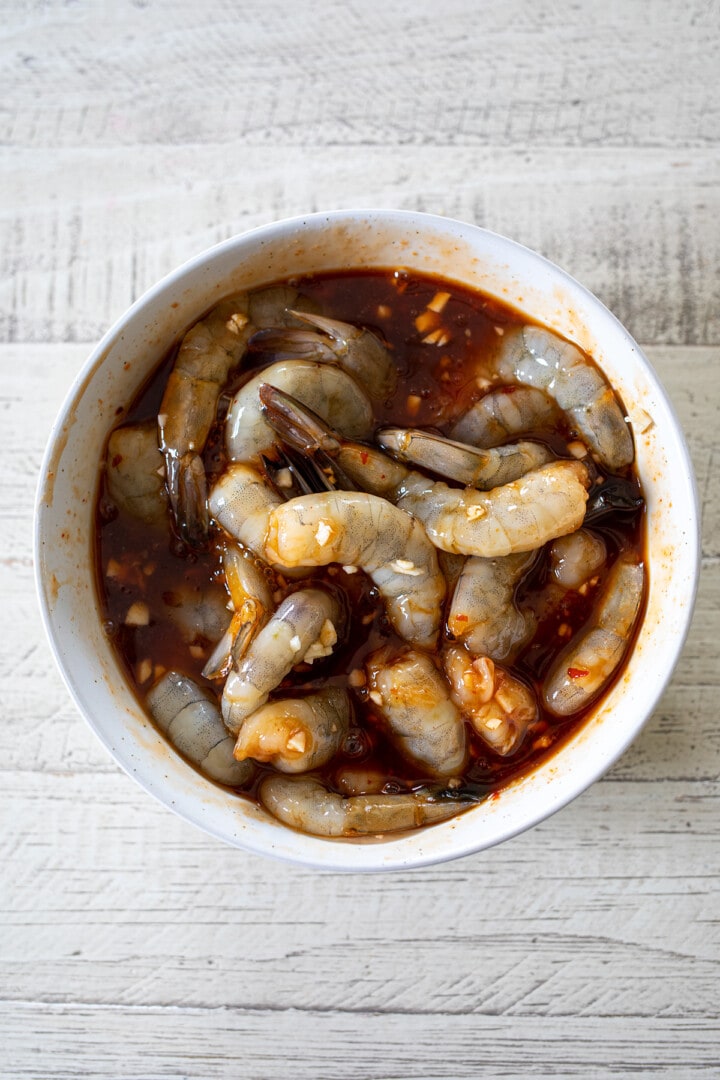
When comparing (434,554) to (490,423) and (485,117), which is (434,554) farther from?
(485,117)

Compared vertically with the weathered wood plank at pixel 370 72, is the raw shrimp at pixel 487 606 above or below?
below

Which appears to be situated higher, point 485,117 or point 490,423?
point 485,117

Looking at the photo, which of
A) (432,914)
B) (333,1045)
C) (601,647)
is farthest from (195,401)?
(333,1045)

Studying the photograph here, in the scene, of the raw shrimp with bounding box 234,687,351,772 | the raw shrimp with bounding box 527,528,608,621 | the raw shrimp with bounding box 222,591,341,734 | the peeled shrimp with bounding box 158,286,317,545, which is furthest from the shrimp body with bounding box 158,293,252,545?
the raw shrimp with bounding box 527,528,608,621

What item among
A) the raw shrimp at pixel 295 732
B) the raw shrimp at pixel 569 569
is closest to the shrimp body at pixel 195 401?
the raw shrimp at pixel 295 732

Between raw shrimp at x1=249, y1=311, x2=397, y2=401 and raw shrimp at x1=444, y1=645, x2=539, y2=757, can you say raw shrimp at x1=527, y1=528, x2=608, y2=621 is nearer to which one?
raw shrimp at x1=444, y1=645, x2=539, y2=757

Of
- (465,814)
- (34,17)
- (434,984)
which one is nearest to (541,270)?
(465,814)

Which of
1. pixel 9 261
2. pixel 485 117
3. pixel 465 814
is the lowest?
pixel 465 814

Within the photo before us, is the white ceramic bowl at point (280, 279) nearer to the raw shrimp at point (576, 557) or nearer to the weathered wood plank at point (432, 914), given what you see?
the raw shrimp at point (576, 557)
